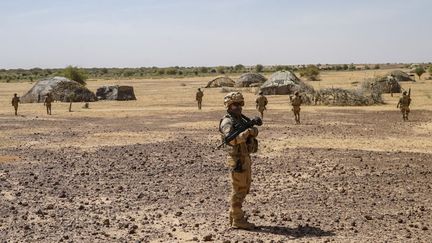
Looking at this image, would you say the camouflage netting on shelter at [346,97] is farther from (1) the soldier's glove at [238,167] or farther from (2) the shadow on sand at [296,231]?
(1) the soldier's glove at [238,167]

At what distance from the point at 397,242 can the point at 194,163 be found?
7424 mm

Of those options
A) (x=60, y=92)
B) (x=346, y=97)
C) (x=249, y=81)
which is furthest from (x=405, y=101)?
(x=249, y=81)

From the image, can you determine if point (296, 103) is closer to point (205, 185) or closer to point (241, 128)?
point (205, 185)

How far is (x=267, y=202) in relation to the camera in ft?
33.5

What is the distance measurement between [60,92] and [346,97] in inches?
841

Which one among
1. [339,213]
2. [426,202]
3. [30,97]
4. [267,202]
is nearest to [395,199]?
[426,202]

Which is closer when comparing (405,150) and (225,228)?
(225,228)

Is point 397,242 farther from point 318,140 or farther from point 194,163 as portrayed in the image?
point 318,140

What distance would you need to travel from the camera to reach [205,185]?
1171cm

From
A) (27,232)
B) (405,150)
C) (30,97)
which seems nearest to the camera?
(27,232)

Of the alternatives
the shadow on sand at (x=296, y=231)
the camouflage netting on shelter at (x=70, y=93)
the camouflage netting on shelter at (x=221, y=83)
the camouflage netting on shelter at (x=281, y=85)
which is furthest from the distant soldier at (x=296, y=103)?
the camouflage netting on shelter at (x=221, y=83)

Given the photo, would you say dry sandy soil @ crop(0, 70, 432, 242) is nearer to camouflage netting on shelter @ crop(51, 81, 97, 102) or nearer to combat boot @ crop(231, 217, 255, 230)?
combat boot @ crop(231, 217, 255, 230)

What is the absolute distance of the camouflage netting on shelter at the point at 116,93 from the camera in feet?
143

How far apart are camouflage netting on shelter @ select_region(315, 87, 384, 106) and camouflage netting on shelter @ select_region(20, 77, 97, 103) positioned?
17.8 metres
